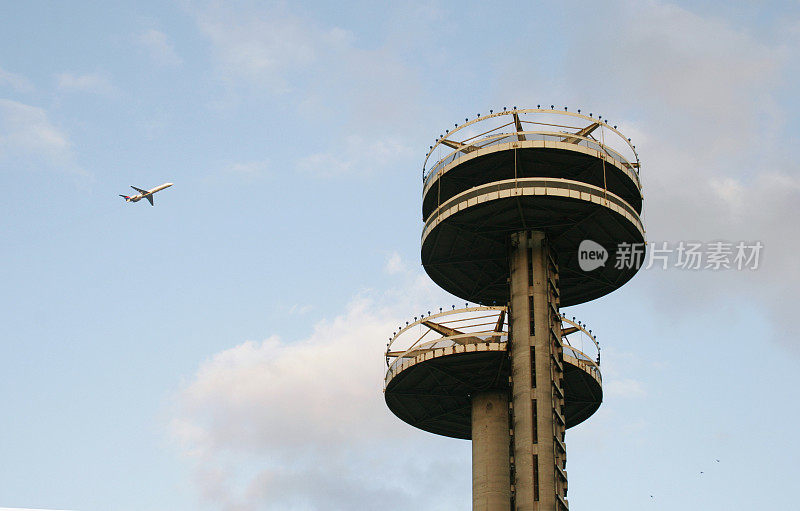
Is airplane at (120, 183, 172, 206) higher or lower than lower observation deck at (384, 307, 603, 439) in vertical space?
higher

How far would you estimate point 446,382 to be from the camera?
285 ft

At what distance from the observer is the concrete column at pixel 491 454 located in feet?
273

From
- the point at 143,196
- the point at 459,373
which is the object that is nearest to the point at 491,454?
the point at 459,373

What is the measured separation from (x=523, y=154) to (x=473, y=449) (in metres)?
25.8

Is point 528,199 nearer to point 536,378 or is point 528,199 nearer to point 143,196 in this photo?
point 536,378

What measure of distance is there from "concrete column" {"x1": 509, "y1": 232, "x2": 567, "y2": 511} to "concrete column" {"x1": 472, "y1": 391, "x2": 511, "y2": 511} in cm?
944

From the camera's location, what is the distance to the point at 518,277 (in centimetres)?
8088

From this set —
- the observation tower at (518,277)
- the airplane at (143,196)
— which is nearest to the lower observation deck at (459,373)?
the observation tower at (518,277)

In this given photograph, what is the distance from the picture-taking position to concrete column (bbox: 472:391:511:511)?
8306 cm

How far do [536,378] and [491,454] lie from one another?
37.5 ft

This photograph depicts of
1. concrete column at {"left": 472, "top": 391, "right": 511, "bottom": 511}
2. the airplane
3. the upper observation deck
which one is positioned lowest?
concrete column at {"left": 472, "top": 391, "right": 511, "bottom": 511}

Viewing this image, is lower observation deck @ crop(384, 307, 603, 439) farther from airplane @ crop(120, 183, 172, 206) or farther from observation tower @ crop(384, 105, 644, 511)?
airplane @ crop(120, 183, 172, 206)

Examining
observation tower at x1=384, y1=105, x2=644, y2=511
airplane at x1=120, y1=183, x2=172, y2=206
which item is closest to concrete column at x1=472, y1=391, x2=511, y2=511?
observation tower at x1=384, y1=105, x2=644, y2=511

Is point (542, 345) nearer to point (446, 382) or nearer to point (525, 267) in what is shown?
point (525, 267)
